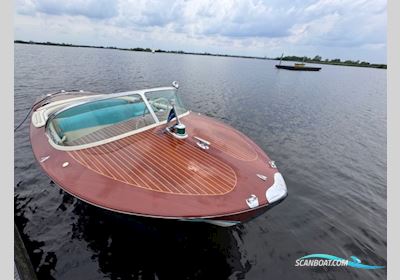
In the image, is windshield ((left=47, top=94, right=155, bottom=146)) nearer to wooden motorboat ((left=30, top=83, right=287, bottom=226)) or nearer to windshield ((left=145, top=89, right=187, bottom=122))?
wooden motorboat ((left=30, top=83, right=287, bottom=226))

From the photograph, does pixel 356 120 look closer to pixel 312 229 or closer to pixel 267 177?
pixel 312 229

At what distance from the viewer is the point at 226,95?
71.5 feet

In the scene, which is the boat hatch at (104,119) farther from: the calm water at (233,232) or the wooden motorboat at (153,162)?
the calm water at (233,232)

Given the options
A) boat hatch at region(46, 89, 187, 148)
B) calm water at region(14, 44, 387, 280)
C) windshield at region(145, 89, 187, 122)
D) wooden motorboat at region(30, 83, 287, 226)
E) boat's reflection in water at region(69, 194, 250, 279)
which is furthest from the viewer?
windshield at region(145, 89, 187, 122)

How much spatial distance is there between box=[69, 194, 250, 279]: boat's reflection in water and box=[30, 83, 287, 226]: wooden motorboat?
2.14ft

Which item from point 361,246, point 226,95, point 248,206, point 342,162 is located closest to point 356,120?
point 342,162

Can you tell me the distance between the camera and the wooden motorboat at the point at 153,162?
4051 mm

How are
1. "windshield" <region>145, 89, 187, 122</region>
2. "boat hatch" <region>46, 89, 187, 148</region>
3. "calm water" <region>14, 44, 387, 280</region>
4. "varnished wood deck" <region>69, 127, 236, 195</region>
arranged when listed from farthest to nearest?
1. "windshield" <region>145, 89, 187, 122</region>
2. "boat hatch" <region>46, 89, 187, 148</region>
3. "calm water" <region>14, 44, 387, 280</region>
4. "varnished wood deck" <region>69, 127, 236, 195</region>

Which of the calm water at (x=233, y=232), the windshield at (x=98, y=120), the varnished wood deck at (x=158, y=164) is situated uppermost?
the windshield at (x=98, y=120)

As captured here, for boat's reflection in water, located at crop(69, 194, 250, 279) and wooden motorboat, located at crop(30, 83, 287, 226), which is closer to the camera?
wooden motorboat, located at crop(30, 83, 287, 226)

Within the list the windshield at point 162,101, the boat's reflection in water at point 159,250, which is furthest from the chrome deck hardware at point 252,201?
the windshield at point 162,101

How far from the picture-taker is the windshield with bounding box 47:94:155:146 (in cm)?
568

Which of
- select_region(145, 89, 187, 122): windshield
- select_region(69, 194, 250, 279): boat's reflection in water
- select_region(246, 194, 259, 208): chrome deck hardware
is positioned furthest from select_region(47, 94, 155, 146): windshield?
select_region(246, 194, 259, 208): chrome deck hardware

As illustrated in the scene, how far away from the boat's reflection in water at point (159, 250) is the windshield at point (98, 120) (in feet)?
6.18
